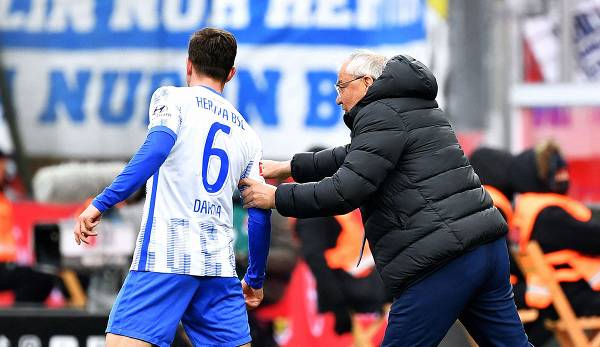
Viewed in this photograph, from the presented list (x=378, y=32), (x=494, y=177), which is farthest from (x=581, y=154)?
(x=494, y=177)

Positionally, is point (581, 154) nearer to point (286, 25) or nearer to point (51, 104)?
point (286, 25)

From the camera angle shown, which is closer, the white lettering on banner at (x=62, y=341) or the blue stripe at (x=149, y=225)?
the blue stripe at (x=149, y=225)

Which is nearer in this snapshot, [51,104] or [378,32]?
[378,32]

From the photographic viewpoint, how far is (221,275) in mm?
5895

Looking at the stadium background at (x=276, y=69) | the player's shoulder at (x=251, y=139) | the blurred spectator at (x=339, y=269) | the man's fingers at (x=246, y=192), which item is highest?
the player's shoulder at (x=251, y=139)

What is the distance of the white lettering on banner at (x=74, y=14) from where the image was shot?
42.9 feet

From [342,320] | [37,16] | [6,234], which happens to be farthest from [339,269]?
[37,16]

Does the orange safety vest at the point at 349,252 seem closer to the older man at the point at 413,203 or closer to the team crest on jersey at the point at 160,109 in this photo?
the older man at the point at 413,203

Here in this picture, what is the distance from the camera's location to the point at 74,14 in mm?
13125

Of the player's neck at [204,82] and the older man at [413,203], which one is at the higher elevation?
the player's neck at [204,82]

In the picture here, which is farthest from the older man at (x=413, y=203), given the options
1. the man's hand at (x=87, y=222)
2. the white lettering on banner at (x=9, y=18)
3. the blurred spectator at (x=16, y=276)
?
the white lettering on banner at (x=9, y=18)

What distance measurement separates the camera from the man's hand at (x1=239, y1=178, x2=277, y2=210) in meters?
5.81

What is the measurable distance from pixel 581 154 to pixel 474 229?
8.76 metres

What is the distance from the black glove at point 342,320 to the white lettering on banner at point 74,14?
15.3 feet
